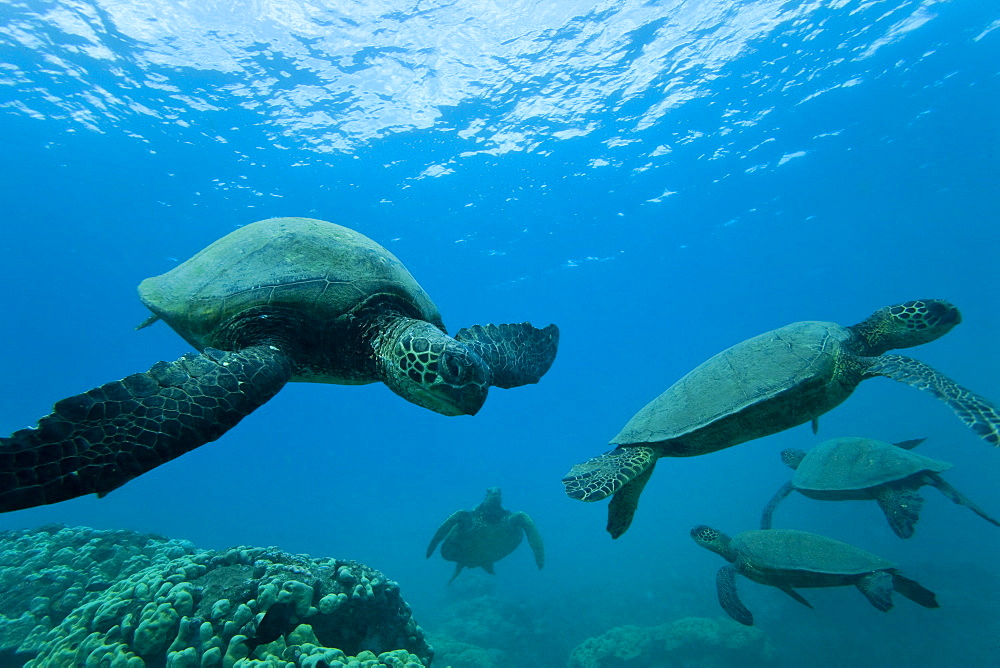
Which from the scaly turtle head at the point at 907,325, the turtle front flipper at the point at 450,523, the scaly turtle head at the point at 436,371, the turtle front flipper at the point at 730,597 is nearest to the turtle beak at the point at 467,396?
the scaly turtle head at the point at 436,371

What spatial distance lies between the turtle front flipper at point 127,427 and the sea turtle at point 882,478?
8.16 metres

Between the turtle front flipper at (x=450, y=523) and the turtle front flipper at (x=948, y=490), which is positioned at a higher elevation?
the turtle front flipper at (x=450, y=523)

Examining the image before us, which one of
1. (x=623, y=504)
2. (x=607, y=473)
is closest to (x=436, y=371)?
(x=607, y=473)

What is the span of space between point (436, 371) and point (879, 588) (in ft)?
20.5

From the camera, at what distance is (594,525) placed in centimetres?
4431

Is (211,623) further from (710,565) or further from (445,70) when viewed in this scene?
(710,565)

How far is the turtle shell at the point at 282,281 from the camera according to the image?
4.00 metres

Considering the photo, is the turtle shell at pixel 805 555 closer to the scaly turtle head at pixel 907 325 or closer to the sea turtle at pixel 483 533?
the scaly turtle head at pixel 907 325

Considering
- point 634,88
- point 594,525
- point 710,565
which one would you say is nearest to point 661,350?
point 594,525

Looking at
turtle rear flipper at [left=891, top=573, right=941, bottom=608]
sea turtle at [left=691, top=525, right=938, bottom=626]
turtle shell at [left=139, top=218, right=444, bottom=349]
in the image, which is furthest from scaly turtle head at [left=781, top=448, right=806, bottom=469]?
turtle shell at [left=139, top=218, right=444, bottom=349]

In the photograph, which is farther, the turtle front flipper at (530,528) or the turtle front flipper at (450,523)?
the turtle front flipper at (530,528)

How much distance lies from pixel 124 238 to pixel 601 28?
100 ft

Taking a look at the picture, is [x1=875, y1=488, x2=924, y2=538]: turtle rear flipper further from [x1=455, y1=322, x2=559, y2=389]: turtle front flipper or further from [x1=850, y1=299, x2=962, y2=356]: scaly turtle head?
[x1=455, y1=322, x2=559, y2=389]: turtle front flipper

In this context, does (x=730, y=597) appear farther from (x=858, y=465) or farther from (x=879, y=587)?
(x=858, y=465)
